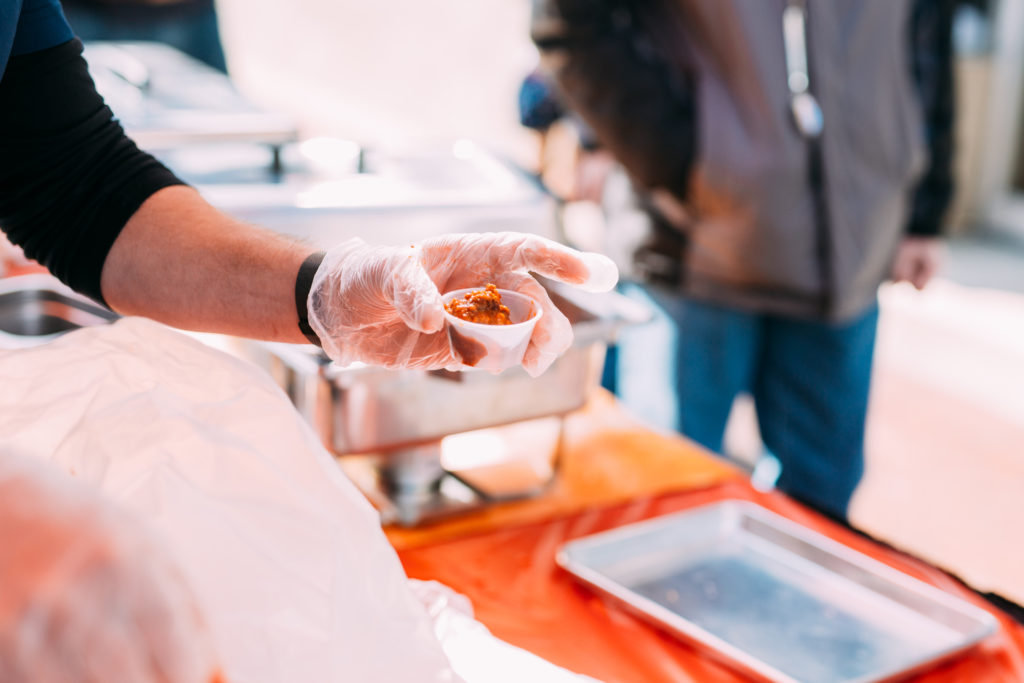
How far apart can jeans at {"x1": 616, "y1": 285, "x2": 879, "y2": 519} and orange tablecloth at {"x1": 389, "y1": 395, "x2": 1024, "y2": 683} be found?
1.38 feet

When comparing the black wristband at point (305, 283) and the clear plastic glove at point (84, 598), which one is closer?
the clear plastic glove at point (84, 598)

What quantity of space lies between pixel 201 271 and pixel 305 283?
0.13m

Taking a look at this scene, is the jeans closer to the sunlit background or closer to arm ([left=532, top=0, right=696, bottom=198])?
the sunlit background

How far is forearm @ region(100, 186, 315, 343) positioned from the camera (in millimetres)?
857

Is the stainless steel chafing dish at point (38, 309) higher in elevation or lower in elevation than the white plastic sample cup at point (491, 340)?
lower

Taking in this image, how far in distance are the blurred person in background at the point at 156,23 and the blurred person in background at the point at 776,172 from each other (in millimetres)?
2090

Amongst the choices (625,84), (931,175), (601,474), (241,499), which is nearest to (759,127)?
(625,84)

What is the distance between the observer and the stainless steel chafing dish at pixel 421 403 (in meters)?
A: 1.05

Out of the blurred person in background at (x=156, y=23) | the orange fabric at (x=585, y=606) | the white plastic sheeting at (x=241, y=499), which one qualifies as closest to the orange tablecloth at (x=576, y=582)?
the orange fabric at (x=585, y=606)

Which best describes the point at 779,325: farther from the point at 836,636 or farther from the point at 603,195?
the point at 836,636

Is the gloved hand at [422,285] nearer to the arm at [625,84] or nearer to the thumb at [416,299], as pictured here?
the thumb at [416,299]

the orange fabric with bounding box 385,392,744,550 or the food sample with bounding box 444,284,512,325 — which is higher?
the food sample with bounding box 444,284,512,325

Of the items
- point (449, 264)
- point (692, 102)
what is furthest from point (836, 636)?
point (692, 102)

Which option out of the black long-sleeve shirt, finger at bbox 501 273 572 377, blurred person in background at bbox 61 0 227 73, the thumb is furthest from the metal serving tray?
blurred person in background at bbox 61 0 227 73
